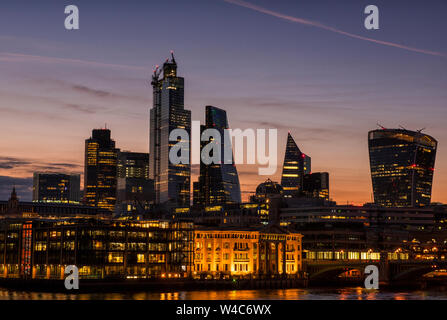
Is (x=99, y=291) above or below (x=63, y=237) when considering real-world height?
below

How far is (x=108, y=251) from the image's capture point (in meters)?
187

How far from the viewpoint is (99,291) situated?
569ft

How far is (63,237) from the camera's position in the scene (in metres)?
189

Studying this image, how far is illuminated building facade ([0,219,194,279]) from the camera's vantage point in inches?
7288

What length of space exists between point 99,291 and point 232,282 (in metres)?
37.7

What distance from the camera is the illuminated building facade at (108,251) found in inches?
7288
